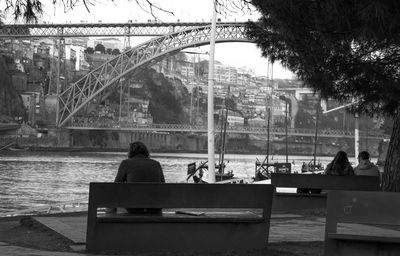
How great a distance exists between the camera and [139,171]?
5.72 metres

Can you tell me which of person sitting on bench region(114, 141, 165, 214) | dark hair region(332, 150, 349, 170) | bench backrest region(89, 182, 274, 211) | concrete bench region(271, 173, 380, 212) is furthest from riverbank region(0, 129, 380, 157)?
bench backrest region(89, 182, 274, 211)

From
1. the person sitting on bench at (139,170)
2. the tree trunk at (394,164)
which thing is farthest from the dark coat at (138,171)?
the tree trunk at (394,164)

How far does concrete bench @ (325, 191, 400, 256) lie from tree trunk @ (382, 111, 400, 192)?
323 centimetres

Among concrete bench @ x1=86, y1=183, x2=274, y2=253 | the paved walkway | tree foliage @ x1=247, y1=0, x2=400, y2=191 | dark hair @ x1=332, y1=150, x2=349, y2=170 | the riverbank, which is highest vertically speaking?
tree foliage @ x1=247, y1=0, x2=400, y2=191

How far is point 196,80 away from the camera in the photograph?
98875mm

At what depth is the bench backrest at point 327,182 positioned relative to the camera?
886cm

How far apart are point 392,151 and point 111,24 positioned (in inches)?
2125

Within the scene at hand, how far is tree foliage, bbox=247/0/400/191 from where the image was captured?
5.14 metres

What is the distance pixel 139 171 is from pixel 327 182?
4.03 m

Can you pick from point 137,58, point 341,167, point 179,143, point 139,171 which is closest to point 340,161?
point 341,167

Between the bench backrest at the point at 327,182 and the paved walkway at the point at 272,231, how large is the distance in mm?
1227

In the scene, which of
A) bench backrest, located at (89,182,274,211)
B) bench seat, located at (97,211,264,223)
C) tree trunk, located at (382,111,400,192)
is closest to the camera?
bench backrest, located at (89,182,274,211)

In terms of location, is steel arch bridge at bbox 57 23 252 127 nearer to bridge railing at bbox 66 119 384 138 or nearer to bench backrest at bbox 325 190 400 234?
bridge railing at bbox 66 119 384 138

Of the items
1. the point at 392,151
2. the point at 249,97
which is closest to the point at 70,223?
the point at 392,151
